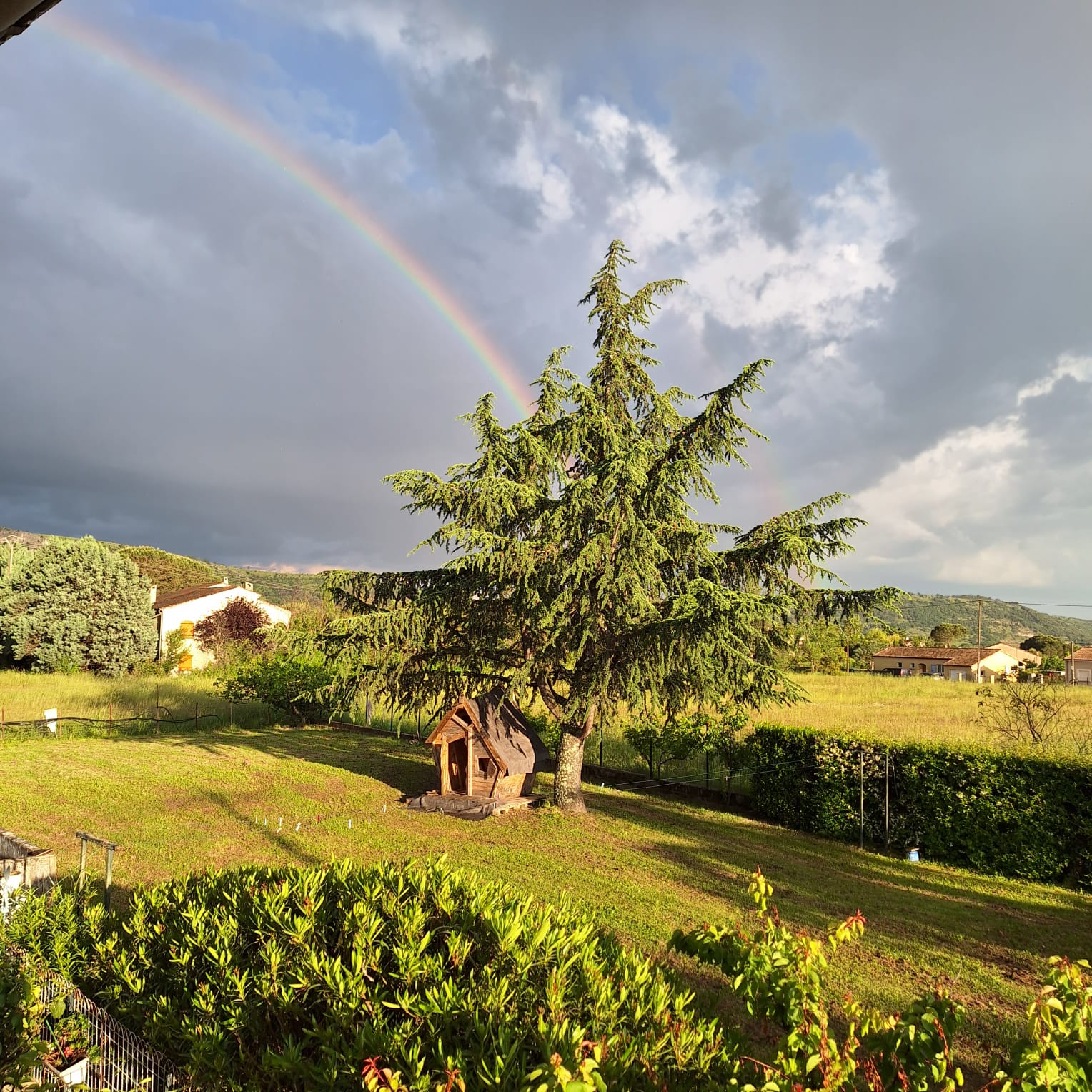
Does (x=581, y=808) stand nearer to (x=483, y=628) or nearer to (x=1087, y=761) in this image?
(x=483, y=628)

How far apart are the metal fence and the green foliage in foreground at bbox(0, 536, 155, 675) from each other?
4531 cm

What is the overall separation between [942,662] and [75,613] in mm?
80492

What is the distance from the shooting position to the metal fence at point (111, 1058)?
3879 millimetres

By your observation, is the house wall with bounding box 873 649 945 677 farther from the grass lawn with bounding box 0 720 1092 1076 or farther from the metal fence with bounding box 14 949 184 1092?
the metal fence with bounding box 14 949 184 1092

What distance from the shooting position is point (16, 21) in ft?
3.95

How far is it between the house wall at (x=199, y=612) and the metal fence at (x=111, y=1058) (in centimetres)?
4845

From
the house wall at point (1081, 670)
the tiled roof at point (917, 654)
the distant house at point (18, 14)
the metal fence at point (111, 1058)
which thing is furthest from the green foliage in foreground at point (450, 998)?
the house wall at point (1081, 670)

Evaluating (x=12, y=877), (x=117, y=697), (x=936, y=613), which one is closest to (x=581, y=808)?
(x=12, y=877)

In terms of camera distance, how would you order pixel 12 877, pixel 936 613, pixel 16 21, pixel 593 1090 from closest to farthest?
pixel 16 21, pixel 593 1090, pixel 12 877, pixel 936 613

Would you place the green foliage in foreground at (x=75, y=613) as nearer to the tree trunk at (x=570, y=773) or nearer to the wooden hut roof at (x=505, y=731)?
the wooden hut roof at (x=505, y=731)

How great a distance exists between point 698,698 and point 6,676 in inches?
1529

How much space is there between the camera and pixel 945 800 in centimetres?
1319

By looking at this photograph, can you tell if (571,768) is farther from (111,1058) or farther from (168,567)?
(168,567)

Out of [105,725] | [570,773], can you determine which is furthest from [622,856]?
[105,725]
